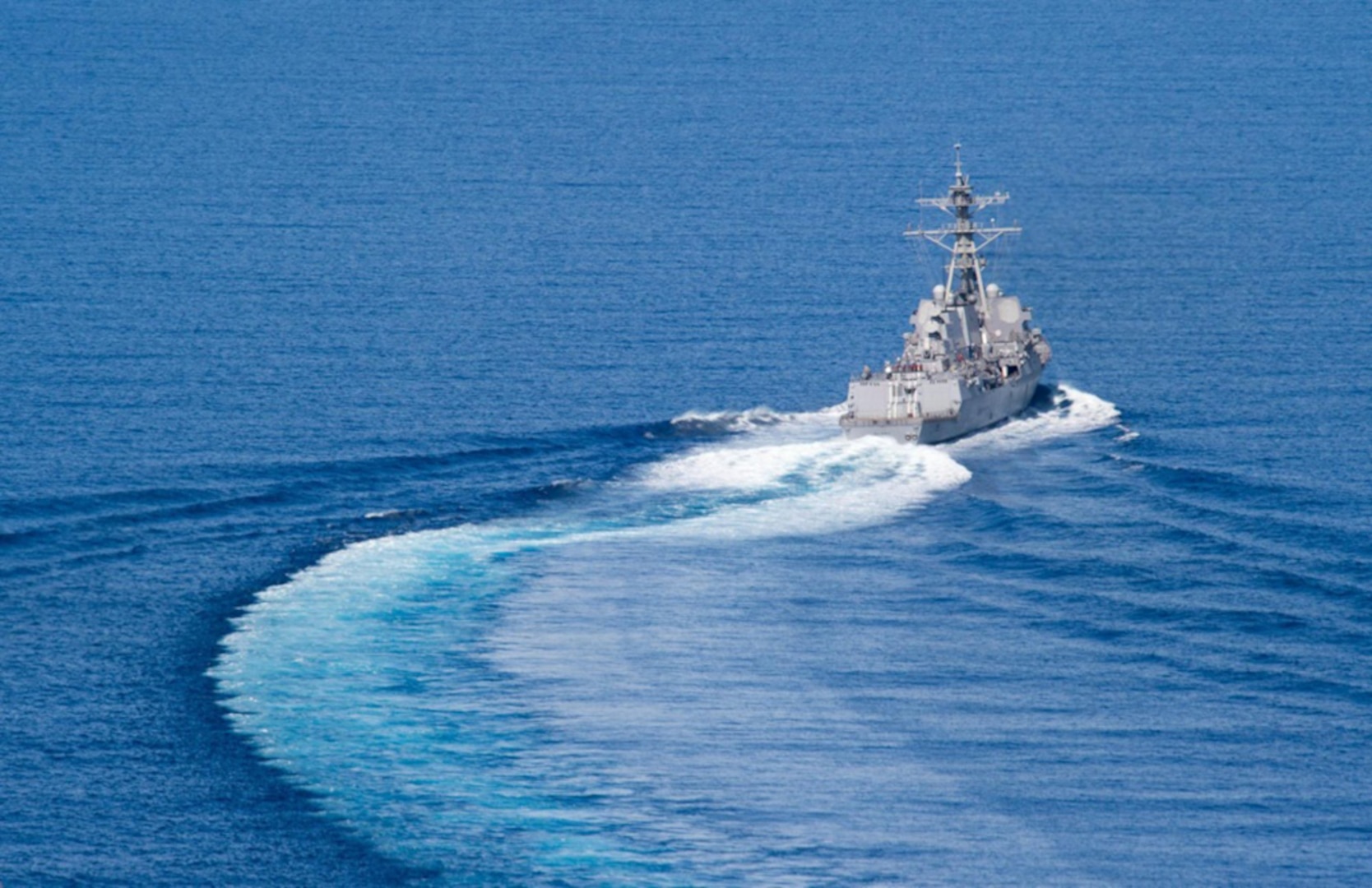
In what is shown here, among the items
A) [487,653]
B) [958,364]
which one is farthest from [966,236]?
[487,653]

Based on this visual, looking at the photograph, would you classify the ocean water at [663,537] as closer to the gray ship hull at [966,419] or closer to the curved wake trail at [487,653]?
the curved wake trail at [487,653]

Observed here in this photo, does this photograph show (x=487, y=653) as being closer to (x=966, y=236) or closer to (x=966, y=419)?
(x=966, y=419)

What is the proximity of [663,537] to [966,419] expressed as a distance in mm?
23094

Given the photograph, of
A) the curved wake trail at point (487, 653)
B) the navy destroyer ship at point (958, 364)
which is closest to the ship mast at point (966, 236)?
the navy destroyer ship at point (958, 364)

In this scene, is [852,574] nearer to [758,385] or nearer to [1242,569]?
[1242,569]

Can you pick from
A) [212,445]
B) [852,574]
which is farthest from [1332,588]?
[212,445]

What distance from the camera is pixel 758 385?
113m

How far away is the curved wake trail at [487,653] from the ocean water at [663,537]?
0.71 ft

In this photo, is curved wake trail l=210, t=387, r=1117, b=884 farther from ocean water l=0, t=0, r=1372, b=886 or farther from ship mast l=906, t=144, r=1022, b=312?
ship mast l=906, t=144, r=1022, b=312

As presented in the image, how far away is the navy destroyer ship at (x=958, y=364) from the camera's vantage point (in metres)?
104

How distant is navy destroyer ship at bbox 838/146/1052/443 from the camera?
10356cm

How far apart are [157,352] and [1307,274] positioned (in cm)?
6360

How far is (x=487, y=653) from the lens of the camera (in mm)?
76062

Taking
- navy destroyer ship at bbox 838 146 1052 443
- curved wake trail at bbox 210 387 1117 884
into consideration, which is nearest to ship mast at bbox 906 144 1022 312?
navy destroyer ship at bbox 838 146 1052 443
